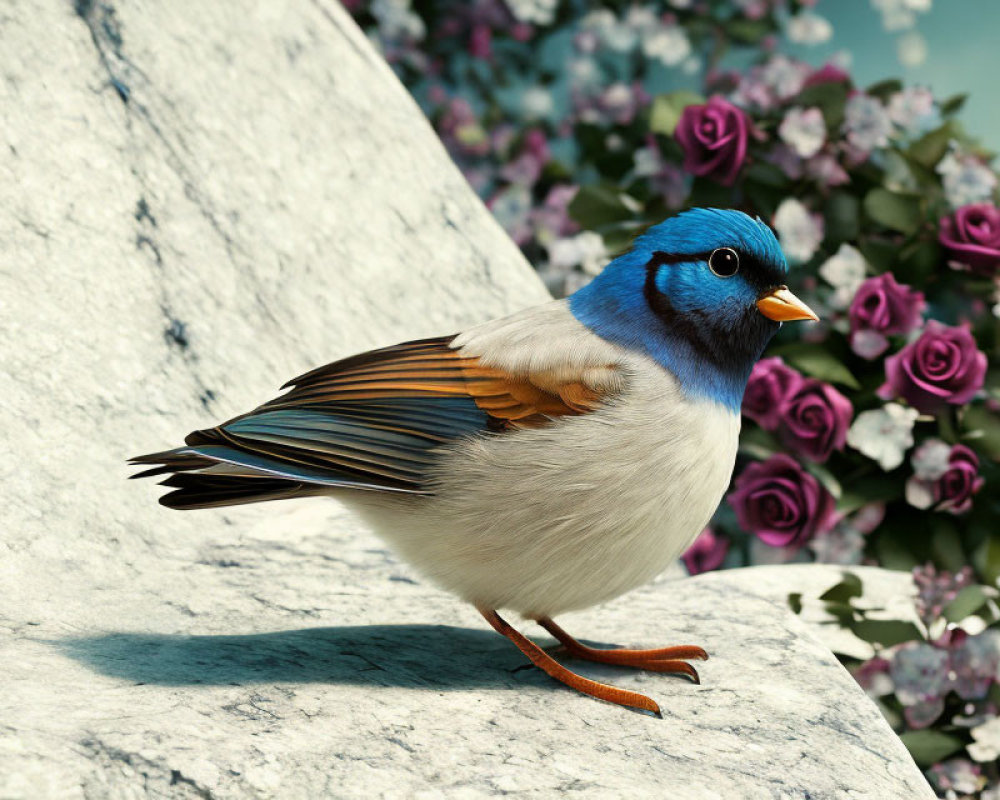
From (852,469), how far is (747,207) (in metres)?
1.06

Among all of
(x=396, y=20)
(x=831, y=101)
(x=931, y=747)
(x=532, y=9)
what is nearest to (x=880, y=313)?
(x=831, y=101)

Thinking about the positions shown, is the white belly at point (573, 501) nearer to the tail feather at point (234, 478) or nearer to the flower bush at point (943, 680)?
the tail feather at point (234, 478)

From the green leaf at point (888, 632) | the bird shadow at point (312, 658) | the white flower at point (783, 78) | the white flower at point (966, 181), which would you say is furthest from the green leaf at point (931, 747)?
the white flower at point (783, 78)

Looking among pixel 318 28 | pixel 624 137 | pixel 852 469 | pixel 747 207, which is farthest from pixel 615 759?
pixel 624 137

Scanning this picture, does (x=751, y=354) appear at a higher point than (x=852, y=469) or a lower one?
higher

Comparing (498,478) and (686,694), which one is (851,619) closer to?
(686,694)

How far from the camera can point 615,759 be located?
232 cm

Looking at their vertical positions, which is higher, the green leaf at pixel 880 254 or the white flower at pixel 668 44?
the white flower at pixel 668 44

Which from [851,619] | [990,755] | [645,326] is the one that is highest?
[645,326]

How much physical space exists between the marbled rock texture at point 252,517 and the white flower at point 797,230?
3.08 ft

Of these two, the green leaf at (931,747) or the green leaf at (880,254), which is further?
the green leaf at (880,254)

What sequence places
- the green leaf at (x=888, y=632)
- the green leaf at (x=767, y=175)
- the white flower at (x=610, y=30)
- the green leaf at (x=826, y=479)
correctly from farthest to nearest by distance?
1. the white flower at (x=610, y=30)
2. the green leaf at (x=767, y=175)
3. the green leaf at (x=826, y=479)
4. the green leaf at (x=888, y=632)

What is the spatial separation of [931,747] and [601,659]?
3.50 ft

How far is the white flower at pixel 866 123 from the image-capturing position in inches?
170
